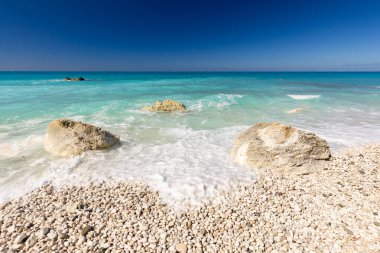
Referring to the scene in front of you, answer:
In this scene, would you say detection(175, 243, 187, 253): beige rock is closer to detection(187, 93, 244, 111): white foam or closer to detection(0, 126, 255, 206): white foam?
→ detection(0, 126, 255, 206): white foam

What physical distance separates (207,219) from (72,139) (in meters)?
5.66

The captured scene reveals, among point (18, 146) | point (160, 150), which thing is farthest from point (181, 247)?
point (18, 146)

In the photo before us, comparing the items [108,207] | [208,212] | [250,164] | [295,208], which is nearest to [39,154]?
[108,207]

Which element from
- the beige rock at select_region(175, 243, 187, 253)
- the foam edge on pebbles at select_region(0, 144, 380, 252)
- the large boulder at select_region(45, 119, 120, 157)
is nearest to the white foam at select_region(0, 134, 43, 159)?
the large boulder at select_region(45, 119, 120, 157)

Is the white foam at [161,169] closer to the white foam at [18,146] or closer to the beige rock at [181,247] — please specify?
the beige rock at [181,247]

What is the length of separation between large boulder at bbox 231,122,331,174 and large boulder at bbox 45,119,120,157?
5021mm

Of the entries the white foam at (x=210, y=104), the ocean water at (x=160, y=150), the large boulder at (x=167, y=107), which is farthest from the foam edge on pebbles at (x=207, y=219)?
the white foam at (x=210, y=104)

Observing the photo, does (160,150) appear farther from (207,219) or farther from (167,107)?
(167,107)

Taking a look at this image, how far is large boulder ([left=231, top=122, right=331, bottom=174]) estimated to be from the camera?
605 centimetres

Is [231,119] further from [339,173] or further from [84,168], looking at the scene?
[84,168]

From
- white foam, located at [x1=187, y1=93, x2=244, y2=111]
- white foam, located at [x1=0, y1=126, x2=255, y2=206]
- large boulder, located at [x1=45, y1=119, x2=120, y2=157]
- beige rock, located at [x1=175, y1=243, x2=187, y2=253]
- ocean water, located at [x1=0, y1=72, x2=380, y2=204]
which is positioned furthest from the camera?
white foam, located at [x1=187, y1=93, x2=244, y2=111]

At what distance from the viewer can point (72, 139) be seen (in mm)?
7492

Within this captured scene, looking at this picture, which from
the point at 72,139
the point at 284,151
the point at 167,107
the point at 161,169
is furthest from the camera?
the point at 167,107

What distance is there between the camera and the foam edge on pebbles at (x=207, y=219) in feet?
12.0
